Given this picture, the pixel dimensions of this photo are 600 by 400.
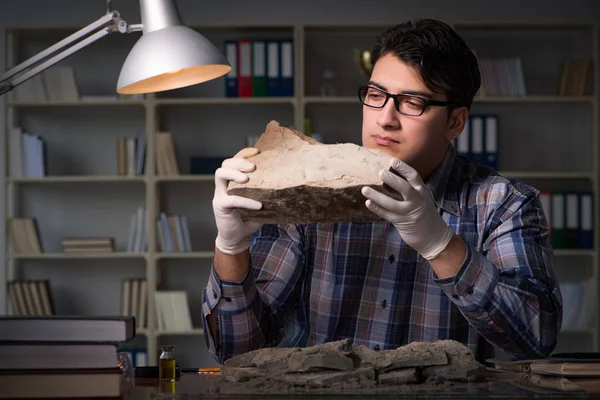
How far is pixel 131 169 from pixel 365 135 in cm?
285

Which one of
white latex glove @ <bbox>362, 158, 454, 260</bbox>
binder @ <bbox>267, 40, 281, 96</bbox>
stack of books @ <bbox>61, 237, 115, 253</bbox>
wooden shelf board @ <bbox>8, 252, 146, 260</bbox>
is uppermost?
binder @ <bbox>267, 40, 281, 96</bbox>

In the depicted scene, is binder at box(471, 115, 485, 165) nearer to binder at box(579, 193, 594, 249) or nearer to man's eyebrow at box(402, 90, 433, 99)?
binder at box(579, 193, 594, 249)

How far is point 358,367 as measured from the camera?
1.21 meters

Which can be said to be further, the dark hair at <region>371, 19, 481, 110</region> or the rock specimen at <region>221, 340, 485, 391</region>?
the dark hair at <region>371, 19, 481, 110</region>

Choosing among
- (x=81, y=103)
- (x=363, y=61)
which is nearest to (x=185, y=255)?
(x=81, y=103)

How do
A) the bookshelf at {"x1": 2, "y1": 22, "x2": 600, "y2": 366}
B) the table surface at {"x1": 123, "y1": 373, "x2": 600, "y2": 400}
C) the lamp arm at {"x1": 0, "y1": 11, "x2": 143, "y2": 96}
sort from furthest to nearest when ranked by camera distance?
the bookshelf at {"x1": 2, "y1": 22, "x2": 600, "y2": 366} < the lamp arm at {"x1": 0, "y1": 11, "x2": 143, "y2": 96} < the table surface at {"x1": 123, "y1": 373, "x2": 600, "y2": 400}

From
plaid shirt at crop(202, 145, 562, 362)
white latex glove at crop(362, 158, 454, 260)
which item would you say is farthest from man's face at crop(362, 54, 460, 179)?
white latex glove at crop(362, 158, 454, 260)

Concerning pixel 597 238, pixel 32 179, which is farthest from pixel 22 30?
pixel 597 238

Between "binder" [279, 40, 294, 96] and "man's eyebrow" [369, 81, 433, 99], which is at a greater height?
"binder" [279, 40, 294, 96]

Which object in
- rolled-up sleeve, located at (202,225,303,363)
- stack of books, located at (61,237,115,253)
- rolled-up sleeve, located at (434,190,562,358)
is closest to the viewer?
rolled-up sleeve, located at (434,190,562,358)

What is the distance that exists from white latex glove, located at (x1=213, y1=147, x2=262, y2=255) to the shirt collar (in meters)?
0.45

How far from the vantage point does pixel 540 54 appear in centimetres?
451

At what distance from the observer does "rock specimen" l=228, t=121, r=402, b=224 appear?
1.29 m

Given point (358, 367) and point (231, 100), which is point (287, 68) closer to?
point (231, 100)
